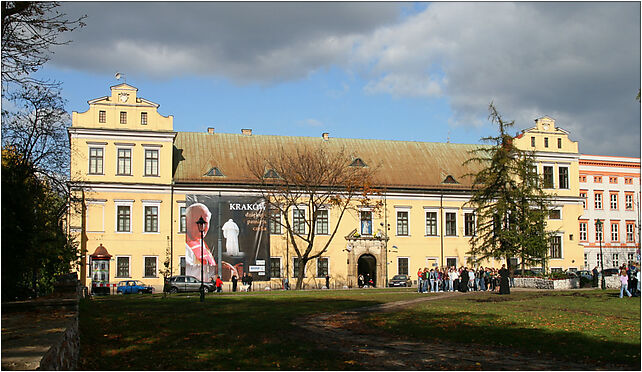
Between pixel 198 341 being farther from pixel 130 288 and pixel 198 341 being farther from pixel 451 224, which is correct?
pixel 451 224

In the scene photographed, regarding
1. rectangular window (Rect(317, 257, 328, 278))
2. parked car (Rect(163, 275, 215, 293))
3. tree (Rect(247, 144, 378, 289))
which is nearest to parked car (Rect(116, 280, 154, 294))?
parked car (Rect(163, 275, 215, 293))

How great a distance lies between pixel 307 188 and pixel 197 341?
3618cm

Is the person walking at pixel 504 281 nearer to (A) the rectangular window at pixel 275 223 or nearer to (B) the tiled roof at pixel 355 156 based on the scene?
(B) the tiled roof at pixel 355 156

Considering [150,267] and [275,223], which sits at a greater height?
[275,223]

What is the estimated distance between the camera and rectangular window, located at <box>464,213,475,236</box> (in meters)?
61.3

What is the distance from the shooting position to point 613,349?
13570 millimetres

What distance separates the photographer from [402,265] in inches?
2312

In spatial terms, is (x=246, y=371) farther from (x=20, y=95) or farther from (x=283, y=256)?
(x=283, y=256)

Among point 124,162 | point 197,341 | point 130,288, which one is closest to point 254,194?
point 124,162

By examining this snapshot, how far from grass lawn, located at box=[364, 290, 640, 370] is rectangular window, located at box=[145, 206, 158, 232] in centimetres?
3231

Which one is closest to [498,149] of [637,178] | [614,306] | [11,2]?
[614,306]

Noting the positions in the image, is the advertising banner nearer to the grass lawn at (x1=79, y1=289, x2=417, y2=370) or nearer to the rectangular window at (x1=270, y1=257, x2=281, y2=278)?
the rectangular window at (x1=270, y1=257, x2=281, y2=278)

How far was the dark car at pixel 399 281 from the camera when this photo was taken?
57.0 m

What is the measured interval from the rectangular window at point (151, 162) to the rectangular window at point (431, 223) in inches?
936
